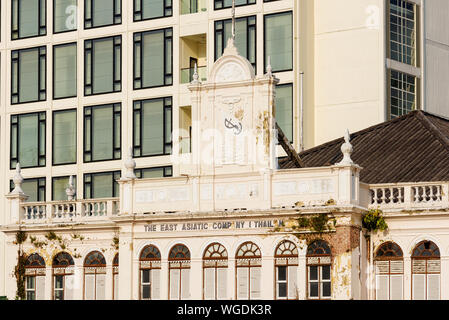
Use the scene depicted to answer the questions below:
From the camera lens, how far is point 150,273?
1977 inches

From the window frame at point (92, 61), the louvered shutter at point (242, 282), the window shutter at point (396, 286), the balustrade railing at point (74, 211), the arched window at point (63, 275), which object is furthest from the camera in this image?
the window frame at point (92, 61)

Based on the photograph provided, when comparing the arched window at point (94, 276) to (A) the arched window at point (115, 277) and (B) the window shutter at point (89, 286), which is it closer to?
(B) the window shutter at point (89, 286)

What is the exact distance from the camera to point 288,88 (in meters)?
68.1

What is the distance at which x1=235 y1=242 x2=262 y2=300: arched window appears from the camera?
48.2 m

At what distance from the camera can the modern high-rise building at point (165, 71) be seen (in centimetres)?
6819

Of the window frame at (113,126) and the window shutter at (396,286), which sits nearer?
the window shutter at (396,286)

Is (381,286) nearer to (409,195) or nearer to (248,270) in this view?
(409,195)

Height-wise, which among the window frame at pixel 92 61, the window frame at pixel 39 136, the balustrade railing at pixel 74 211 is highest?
the window frame at pixel 92 61

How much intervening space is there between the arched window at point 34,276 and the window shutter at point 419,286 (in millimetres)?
16034

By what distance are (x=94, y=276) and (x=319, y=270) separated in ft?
34.7

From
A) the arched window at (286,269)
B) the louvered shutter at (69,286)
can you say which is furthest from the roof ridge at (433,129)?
the louvered shutter at (69,286)

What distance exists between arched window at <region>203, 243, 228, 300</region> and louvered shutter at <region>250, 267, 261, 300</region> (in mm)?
1105

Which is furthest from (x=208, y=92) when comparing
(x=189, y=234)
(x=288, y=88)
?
(x=288, y=88)

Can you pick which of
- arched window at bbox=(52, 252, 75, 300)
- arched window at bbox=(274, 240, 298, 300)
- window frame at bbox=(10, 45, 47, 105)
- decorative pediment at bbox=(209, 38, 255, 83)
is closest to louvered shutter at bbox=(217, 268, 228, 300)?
arched window at bbox=(274, 240, 298, 300)
